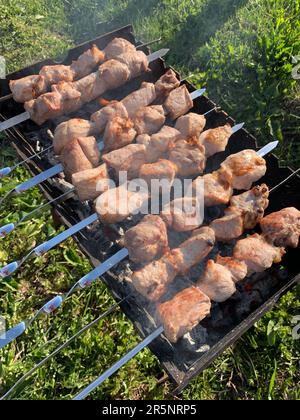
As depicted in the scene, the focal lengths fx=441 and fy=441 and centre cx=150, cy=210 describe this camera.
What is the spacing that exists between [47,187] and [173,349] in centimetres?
155

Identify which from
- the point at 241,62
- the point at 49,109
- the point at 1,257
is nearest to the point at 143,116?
the point at 49,109

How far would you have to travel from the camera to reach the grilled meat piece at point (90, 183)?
Answer: 3.17 metres

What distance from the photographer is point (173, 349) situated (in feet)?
9.48

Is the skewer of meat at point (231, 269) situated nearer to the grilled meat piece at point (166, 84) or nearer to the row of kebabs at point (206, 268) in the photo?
the row of kebabs at point (206, 268)

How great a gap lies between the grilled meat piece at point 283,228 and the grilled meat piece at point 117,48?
6.60 feet

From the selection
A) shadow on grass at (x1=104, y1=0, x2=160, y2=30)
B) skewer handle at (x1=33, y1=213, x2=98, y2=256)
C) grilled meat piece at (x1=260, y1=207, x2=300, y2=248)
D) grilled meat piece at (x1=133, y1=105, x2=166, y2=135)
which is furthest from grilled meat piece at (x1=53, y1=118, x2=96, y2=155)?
shadow on grass at (x1=104, y1=0, x2=160, y2=30)

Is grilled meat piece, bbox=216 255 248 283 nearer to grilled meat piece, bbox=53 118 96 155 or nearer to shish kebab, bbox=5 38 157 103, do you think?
grilled meat piece, bbox=53 118 96 155

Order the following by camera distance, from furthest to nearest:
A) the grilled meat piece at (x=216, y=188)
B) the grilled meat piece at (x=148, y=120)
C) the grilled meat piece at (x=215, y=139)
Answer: the grilled meat piece at (x=148, y=120) < the grilled meat piece at (x=215, y=139) < the grilled meat piece at (x=216, y=188)

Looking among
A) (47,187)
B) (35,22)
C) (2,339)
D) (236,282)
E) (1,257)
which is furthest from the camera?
(35,22)

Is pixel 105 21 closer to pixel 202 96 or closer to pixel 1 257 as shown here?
pixel 202 96

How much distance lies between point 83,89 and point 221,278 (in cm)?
202

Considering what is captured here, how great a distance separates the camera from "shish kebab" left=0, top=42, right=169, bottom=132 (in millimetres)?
3582

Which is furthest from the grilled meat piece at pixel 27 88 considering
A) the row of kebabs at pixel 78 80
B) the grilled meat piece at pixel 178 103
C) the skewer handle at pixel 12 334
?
the skewer handle at pixel 12 334

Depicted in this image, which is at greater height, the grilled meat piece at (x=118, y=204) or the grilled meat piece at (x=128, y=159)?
the grilled meat piece at (x=128, y=159)
